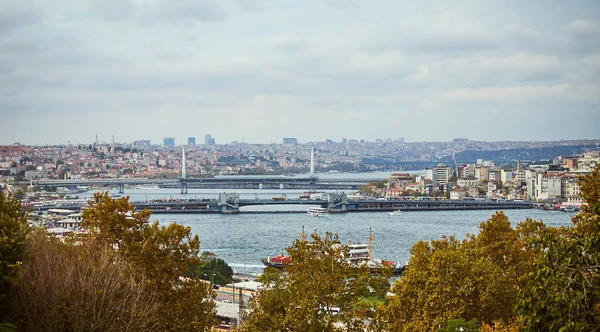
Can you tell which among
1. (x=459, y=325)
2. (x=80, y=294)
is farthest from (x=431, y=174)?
(x=80, y=294)

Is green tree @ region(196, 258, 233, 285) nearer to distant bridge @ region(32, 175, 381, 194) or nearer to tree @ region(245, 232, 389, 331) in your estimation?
tree @ region(245, 232, 389, 331)

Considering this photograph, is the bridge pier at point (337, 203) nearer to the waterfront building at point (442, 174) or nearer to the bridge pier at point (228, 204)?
the bridge pier at point (228, 204)

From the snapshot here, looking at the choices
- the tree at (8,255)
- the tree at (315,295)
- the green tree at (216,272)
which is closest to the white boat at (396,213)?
the green tree at (216,272)

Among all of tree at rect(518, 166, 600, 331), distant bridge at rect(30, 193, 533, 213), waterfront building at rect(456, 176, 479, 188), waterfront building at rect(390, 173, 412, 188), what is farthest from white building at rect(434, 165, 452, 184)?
tree at rect(518, 166, 600, 331)

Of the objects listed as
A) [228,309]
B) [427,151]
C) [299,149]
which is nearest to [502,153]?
[427,151]

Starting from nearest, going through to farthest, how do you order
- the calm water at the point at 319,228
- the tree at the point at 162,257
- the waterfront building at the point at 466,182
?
the tree at the point at 162,257, the calm water at the point at 319,228, the waterfront building at the point at 466,182
